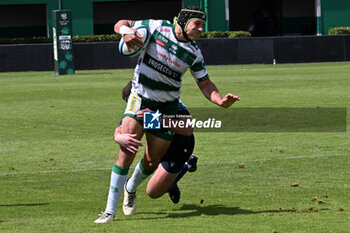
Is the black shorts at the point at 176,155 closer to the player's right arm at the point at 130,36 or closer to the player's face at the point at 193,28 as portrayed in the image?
the player's face at the point at 193,28

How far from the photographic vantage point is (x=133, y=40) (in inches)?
312

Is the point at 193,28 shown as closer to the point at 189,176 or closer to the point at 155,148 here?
the point at 155,148

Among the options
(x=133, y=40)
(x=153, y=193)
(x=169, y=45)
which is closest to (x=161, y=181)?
(x=153, y=193)

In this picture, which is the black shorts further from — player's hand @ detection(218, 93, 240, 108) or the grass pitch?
player's hand @ detection(218, 93, 240, 108)

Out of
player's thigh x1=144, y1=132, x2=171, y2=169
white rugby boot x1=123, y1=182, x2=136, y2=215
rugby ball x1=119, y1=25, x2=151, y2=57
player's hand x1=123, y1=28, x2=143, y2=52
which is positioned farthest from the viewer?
white rugby boot x1=123, y1=182, x2=136, y2=215

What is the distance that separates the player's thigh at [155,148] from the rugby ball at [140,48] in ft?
2.77

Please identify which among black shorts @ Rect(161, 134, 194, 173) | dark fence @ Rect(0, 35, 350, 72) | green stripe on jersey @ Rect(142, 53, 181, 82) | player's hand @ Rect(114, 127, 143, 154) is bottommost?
dark fence @ Rect(0, 35, 350, 72)

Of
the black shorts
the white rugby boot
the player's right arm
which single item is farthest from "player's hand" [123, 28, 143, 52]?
the white rugby boot

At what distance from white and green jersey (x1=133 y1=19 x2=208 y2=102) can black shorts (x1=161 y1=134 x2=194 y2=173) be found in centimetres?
59

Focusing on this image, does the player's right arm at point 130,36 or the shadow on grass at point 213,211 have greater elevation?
the player's right arm at point 130,36

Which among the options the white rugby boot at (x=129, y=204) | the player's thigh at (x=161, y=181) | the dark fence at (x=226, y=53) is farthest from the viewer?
the dark fence at (x=226, y=53)

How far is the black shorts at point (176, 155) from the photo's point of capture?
8805 millimetres

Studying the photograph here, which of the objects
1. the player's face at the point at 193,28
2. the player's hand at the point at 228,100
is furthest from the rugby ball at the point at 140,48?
the player's hand at the point at 228,100

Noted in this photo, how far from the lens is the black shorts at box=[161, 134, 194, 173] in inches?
347
